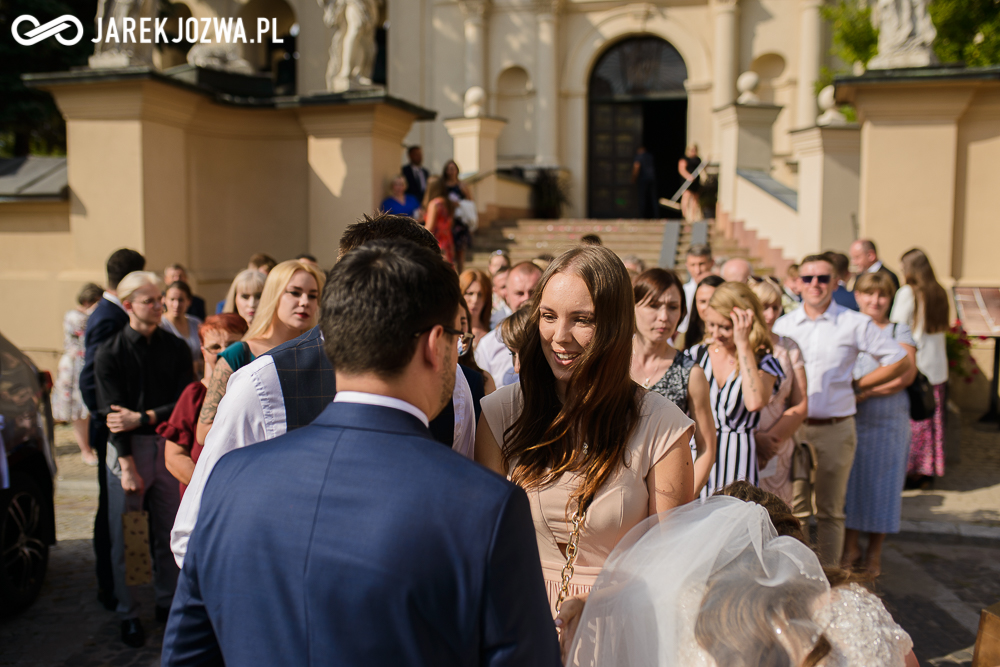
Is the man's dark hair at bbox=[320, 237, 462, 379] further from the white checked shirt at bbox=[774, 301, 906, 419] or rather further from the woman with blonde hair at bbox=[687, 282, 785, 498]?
the white checked shirt at bbox=[774, 301, 906, 419]

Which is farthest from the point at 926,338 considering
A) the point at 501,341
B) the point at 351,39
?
the point at 351,39

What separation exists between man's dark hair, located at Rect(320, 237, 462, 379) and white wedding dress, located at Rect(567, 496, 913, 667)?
2.38 feet

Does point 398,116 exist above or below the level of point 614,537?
above

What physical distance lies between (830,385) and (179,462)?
154 inches

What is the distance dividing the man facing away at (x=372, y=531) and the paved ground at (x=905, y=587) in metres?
3.21

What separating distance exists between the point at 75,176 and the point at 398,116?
426cm

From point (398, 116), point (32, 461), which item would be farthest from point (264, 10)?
point (32, 461)

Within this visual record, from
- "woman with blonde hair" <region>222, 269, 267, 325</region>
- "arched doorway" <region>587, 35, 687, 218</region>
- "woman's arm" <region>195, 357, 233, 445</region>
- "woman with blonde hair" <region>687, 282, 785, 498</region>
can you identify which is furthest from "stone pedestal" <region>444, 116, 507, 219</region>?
"woman's arm" <region>195, 357, 233, 445</region>

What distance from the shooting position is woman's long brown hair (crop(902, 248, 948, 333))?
310 inches

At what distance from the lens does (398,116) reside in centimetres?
1166

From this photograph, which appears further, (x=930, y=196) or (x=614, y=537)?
(x=930, y=196)

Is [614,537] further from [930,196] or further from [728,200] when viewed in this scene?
[728,200]

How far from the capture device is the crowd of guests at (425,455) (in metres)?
1.35

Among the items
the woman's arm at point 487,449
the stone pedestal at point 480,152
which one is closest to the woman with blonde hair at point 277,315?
the woman's arm at point 487,449
